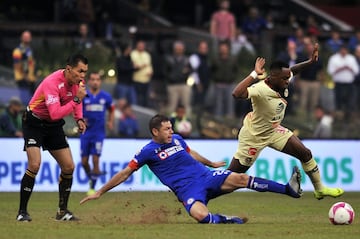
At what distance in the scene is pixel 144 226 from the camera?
14492 millimetres

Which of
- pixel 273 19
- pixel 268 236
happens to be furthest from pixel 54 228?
pixel 273 19

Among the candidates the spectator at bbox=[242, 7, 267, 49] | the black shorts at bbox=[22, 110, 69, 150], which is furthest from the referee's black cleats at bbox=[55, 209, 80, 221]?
the spectator at bbox=[242, 7, 267, 49]

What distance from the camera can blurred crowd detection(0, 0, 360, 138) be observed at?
26.2 metres

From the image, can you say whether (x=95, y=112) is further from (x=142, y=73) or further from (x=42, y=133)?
(x=42, y=133)

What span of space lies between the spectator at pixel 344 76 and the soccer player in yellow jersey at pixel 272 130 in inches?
418

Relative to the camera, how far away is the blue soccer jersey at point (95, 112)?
864 inches

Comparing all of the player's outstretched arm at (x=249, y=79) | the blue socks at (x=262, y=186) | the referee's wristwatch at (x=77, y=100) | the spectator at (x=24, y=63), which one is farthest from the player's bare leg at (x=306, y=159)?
the spectator at (x=24, y=63)

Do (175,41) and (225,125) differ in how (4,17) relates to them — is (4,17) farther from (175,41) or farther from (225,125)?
(225,125)

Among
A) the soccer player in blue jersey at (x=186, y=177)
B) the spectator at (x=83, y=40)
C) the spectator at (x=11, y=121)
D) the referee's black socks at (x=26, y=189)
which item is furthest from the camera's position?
the spectator at (x=83, y=40)

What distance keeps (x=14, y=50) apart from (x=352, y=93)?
9.06 m

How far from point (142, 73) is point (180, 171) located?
12.5 metres

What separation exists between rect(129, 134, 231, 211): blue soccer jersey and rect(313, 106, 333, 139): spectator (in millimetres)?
12929

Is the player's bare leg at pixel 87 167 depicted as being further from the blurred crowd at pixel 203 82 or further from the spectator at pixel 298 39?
the spectator at pixel 298 39

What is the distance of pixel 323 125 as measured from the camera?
27.6 meters
